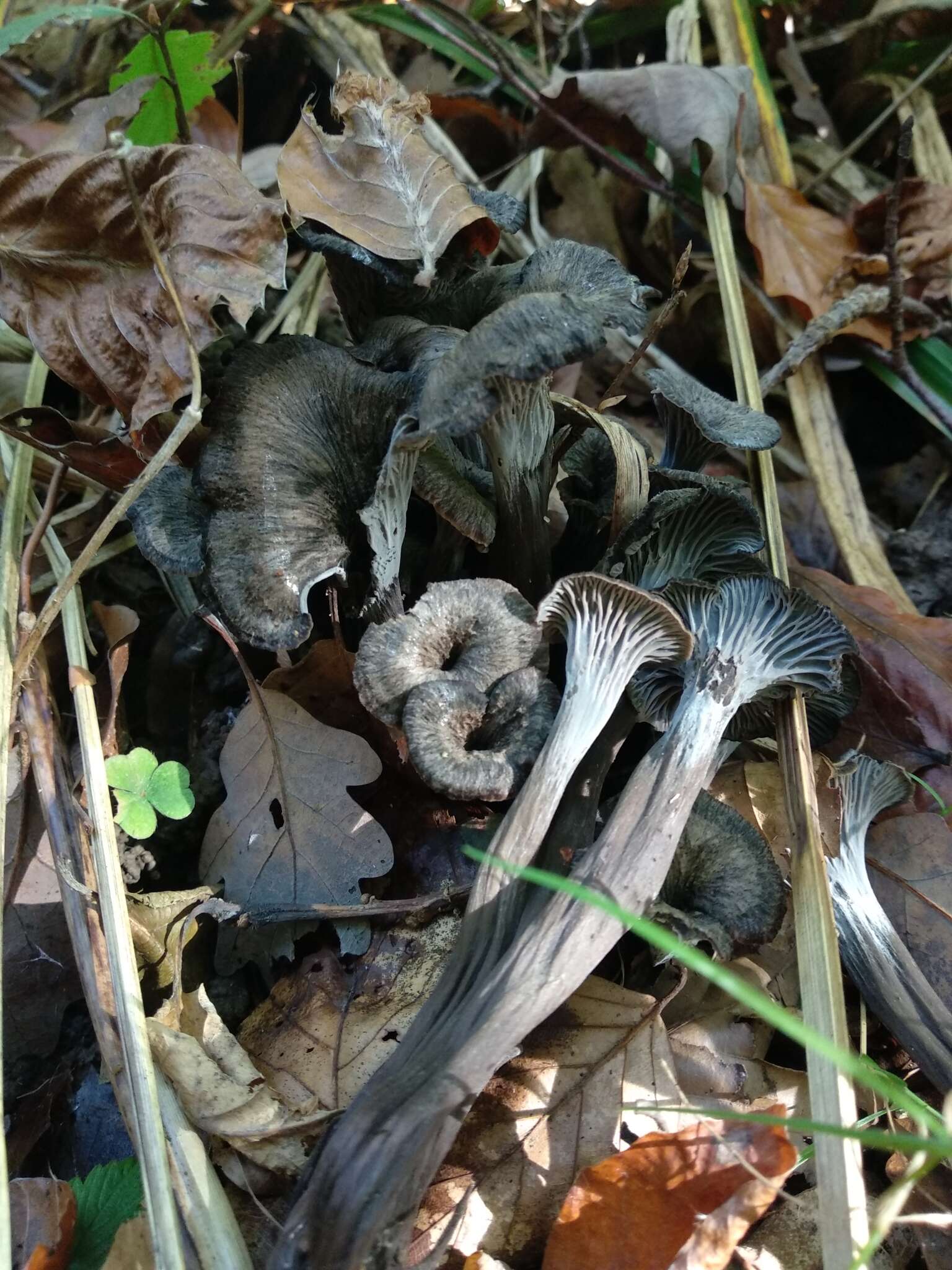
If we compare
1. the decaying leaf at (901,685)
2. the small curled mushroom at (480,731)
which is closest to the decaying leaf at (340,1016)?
the small curled mushroom at (480,731)

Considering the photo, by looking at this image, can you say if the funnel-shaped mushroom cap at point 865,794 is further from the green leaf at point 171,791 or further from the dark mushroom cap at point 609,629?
the green leaf at point 171,791

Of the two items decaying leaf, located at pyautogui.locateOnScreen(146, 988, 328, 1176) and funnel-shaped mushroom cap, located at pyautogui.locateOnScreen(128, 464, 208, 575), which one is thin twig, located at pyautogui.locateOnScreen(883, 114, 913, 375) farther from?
decaying leaf, located at pyautogui.locateOnScreen(146, 988, 328, 1176)

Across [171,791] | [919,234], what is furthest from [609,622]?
[919,234]

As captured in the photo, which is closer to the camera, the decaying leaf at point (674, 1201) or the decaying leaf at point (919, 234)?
the decaying leaf at point (674, 1201)

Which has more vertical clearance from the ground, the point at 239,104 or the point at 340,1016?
the point at 239,104

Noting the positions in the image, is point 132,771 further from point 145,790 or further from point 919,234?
point 919,234

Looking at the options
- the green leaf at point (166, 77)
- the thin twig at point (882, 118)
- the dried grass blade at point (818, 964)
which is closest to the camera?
the dried grass blade at point (818, 964)

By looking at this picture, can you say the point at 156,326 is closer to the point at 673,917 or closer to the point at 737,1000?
the point at 673,917

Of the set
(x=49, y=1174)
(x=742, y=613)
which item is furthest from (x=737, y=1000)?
(x=49, y=1174)
